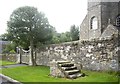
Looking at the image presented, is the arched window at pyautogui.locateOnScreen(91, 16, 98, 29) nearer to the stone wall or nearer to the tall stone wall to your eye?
the stone wall

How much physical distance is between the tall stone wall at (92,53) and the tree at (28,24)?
12.0ft

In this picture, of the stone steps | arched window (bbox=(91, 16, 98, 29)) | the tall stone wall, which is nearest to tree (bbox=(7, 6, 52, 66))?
the tall stone wall

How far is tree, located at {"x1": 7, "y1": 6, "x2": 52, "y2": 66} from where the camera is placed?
2002 cm

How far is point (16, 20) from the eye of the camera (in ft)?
65.6

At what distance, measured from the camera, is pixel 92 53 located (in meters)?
13.1

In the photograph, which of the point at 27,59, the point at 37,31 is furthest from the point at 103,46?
the point at 27,59

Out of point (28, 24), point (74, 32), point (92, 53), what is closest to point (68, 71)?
point (92, 53)

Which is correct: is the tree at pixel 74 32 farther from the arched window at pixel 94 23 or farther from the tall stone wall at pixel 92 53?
the tall stone wall at pixel 92 53

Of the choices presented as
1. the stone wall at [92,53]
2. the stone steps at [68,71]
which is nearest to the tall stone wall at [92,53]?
the stone wall at [92,53]

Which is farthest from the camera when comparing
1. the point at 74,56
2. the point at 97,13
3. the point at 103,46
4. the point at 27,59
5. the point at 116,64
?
the point at 97,13

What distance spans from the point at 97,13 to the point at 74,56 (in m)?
15.1

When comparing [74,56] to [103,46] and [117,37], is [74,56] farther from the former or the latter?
[117,37]

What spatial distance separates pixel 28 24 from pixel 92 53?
9.03 metres

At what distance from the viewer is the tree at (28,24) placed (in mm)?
20016
